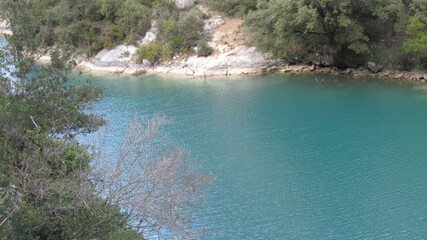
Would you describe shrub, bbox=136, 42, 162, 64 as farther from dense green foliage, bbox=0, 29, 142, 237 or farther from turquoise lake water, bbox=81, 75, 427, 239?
dense green foliage, bbox=0, 29, 142, 237

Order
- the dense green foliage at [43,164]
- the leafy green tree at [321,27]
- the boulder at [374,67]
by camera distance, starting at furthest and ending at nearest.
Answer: the boulder at [374,67] → the leafy green tree at [321,27] → the dense green foliage at [43,164]

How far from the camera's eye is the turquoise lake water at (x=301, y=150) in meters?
18.0

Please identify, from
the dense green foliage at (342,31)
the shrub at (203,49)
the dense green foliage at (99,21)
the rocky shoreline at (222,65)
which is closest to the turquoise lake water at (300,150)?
the rocky shoreline at (222,65)

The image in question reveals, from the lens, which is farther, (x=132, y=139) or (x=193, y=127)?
(x=193, y=127)

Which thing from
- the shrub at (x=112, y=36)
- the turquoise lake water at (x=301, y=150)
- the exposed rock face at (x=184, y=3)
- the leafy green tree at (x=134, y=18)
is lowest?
the turquoise lake water at (x=301, y=150)

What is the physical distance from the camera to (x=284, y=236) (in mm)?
17156

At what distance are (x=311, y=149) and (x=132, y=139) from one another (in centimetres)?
1159

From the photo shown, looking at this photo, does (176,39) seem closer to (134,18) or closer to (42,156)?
(134,18)

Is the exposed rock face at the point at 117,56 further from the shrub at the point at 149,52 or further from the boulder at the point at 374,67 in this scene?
the boulder at the point at 374,67

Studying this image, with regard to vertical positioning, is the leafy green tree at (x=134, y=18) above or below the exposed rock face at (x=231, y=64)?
above

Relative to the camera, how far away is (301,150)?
79.2 feet

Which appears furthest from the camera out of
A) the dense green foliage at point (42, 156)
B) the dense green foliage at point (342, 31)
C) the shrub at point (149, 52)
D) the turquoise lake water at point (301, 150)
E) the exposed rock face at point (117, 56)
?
the exposed rock face at point (117, 56)

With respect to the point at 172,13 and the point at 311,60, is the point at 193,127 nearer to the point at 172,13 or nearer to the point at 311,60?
the point at 311,60

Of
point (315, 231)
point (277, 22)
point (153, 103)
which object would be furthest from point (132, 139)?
point (277, 22)
